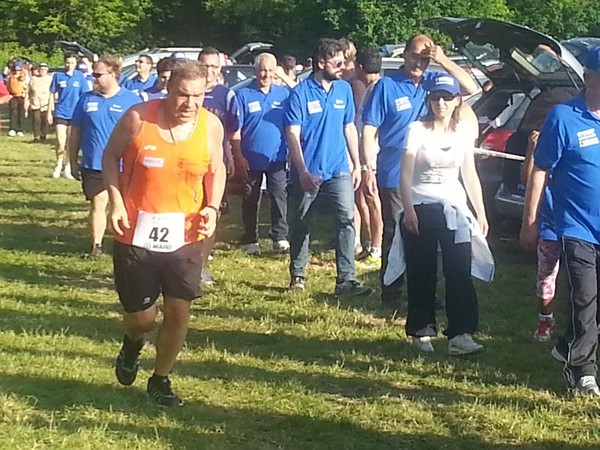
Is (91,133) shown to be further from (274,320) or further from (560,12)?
(560,12)

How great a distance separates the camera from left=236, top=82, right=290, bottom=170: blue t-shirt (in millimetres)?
11094

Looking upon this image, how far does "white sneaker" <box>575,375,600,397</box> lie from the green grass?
0.44 feet

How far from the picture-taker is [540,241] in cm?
734

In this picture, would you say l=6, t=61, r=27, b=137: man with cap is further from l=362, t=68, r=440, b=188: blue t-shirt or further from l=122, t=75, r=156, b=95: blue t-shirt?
l=362, t=68, r=440, b=188: blue t-shirt

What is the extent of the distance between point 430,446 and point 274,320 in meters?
2.80

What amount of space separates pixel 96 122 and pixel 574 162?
17.1 ft

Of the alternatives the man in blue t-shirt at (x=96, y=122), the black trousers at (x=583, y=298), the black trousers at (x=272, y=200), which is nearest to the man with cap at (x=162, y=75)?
the man in blue t-shirt at (x=96, y=122)

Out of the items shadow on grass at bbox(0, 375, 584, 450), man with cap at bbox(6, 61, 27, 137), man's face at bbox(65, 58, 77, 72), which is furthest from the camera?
man with cap at bbox(6, 61, 27, 137)

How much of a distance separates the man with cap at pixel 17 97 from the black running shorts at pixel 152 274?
2065 centimetres

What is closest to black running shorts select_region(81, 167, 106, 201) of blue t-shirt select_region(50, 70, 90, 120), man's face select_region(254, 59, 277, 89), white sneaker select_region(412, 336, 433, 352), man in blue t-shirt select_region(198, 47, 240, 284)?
man in blue t-shirt select_region(198, 47, 240, 284)

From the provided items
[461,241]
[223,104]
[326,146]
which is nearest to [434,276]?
[461,241]

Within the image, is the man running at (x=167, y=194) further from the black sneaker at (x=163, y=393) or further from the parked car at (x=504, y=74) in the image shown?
the parked car at (x=504, y=74)

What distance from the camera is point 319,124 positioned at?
29.1 feet

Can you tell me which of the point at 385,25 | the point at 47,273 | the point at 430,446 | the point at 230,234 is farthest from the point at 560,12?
the point at 430,446
